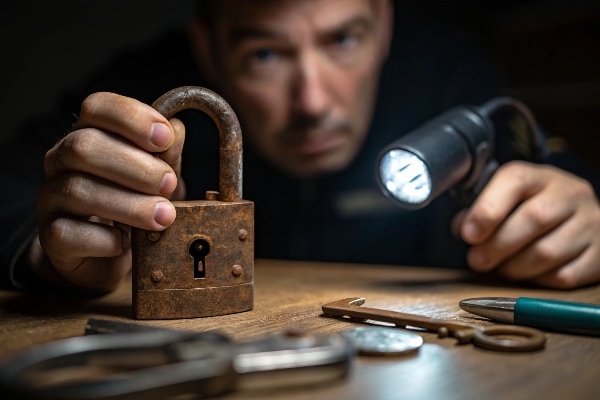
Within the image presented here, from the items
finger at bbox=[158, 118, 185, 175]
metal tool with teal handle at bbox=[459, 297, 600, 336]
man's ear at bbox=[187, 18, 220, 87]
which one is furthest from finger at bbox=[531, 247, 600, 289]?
man's ear at bbox=[187, 18, 220, 87]

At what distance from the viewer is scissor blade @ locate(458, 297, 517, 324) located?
0.78m

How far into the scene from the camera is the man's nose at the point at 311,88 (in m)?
1.74

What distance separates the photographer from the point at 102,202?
841 mm

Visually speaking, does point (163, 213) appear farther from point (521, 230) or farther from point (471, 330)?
point (521, 230)

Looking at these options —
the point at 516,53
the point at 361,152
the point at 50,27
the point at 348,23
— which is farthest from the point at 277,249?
the point at 516,53

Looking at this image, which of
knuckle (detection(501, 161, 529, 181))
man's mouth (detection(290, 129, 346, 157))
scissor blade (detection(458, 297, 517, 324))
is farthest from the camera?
man's mouth (detection(290, 129, 346, 157))

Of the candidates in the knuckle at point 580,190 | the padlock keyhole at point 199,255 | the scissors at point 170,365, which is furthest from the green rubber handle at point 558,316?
the knuckle at point 580,190

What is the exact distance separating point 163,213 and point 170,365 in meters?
0.32

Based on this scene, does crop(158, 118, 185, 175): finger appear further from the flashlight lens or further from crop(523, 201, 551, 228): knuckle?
crop(523, 201, 551, 228): knuckle

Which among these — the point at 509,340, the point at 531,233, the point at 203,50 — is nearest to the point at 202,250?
the point at 509,340

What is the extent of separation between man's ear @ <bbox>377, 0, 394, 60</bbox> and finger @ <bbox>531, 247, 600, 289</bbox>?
1153mm

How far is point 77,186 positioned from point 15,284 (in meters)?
0.35

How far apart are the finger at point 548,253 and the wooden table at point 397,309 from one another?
37mm

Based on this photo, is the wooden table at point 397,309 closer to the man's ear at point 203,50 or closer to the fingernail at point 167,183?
the fingernail at point 167,183
